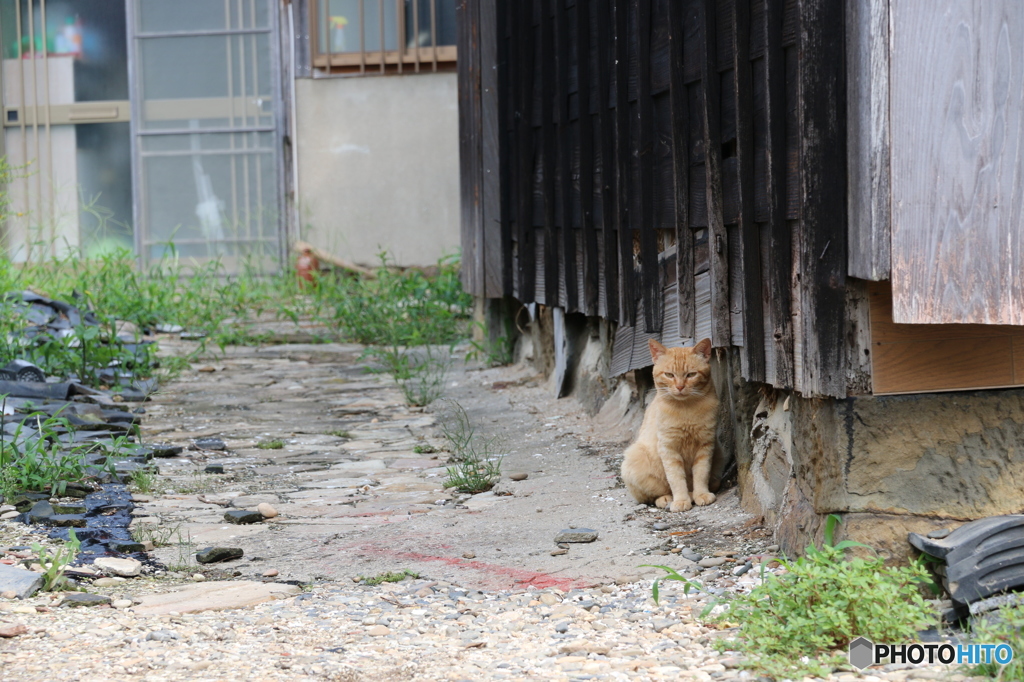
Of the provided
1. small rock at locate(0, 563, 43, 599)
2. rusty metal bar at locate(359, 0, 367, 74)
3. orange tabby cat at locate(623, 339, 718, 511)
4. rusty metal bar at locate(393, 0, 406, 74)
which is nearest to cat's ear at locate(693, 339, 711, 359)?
orange tabby cat at locate(623, 339, 718, 511)

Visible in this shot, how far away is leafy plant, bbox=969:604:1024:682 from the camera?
2.14 m

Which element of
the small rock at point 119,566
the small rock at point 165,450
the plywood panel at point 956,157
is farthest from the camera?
the small rock at point 165,450

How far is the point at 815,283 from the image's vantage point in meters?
2.79

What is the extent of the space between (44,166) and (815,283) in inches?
420

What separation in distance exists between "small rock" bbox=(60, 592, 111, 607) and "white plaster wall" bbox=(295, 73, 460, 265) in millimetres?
7968

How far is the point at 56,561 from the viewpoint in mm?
3029

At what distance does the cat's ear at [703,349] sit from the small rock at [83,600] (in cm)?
214

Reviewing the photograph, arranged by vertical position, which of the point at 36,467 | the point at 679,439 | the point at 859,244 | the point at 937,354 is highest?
the point at 859,244

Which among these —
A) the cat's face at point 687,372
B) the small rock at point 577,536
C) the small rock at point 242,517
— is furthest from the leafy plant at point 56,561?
the cat's face at point 687,372

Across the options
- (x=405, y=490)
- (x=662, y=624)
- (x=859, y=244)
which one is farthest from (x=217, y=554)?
(x=859, y=244)

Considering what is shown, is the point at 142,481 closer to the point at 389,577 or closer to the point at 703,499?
the point at 389,577

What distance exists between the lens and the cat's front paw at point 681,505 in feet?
12.1

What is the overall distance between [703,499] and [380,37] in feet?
26.9

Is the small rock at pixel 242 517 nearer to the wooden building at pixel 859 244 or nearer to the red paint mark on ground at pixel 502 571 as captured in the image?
the red paint mark on ground at pixel 502 571
